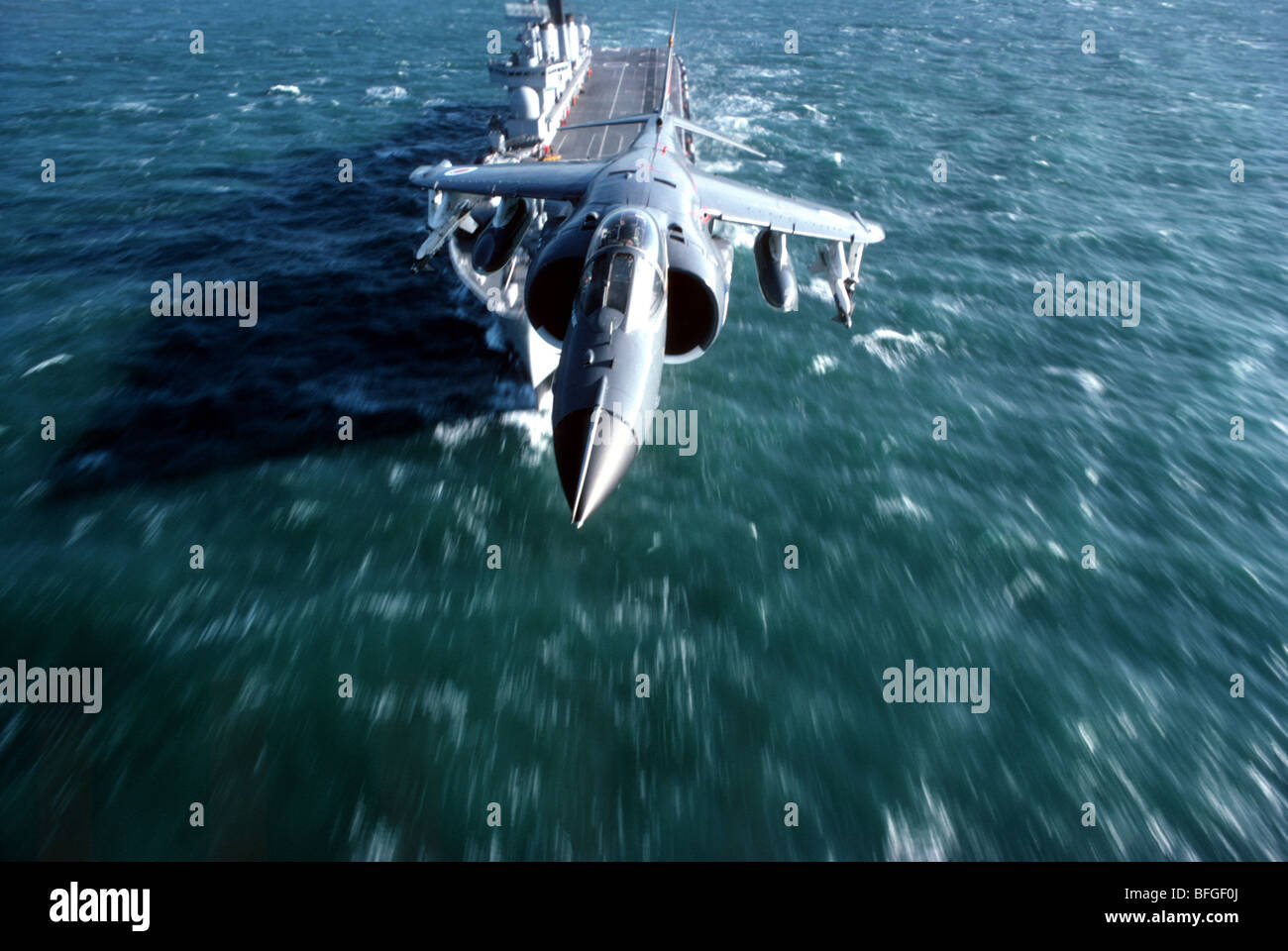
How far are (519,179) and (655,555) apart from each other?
16062 mm

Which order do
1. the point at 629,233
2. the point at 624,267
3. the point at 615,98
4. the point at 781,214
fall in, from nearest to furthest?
the point at 624,267 → the point at 629,233 → the point at 781,214 → the point at 615,98

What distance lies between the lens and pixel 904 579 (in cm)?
1673

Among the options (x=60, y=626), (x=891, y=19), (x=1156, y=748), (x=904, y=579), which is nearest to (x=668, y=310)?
(x=904, y=579)

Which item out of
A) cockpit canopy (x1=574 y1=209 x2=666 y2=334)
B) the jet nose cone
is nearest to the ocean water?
the jet nose cone

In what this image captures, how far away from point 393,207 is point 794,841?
39.0 metres

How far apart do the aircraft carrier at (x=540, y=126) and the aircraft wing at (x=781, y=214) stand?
597 cm

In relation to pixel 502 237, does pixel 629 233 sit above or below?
above

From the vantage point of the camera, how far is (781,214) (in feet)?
73.2

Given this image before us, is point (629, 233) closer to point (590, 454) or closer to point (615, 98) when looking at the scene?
point (590, 454)

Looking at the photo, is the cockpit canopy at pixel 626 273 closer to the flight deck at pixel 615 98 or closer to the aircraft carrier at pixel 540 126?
the aircraft carrier at pixel 540 126

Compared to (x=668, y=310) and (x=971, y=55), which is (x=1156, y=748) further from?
(x=971, y=55)

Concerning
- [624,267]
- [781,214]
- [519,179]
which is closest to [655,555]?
[624,267]

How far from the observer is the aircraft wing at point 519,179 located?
22234 millimetres

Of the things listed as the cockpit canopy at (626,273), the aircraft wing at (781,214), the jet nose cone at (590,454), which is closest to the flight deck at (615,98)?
the aircraft wing at (781,214)
